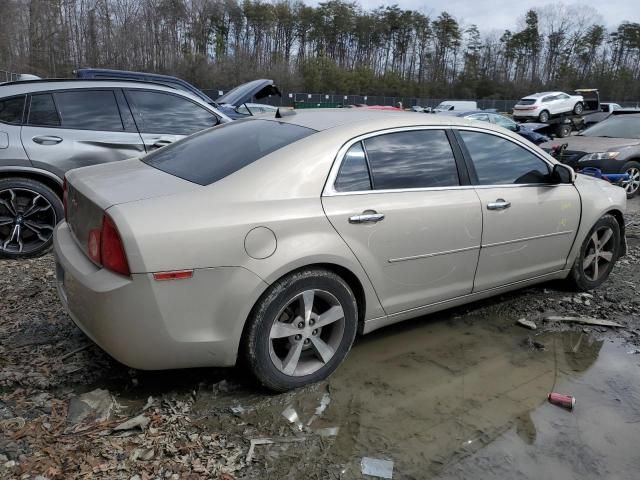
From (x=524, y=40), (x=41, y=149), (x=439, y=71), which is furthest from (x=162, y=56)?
(x=41, y=149)

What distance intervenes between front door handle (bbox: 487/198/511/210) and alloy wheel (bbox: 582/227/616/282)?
134cm

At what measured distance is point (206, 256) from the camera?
259cm

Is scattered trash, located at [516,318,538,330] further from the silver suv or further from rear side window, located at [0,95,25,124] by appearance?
rear side window, located at [0,95,25,124]

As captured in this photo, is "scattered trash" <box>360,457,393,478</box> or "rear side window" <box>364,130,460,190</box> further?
"rear side window" <box>364,130,460,190</box>

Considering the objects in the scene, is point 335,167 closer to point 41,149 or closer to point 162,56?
point 41,149

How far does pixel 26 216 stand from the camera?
510 cm

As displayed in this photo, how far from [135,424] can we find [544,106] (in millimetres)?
32984

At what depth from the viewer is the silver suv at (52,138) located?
5.02m

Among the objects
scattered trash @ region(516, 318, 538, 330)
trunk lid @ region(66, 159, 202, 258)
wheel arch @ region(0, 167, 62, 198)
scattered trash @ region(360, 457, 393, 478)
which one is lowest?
scattered trash @ region(360, 457, 393, 478)

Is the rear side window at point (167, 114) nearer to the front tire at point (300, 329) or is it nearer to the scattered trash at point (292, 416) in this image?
the front tire at point (300, 329)

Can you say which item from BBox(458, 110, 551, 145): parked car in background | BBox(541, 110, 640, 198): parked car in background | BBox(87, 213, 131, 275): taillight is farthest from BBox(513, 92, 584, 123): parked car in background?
BBox(87, 213, 131, 275): taillight

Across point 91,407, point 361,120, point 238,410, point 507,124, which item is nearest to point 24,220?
point 91,407

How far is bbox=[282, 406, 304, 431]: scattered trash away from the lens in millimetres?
2777

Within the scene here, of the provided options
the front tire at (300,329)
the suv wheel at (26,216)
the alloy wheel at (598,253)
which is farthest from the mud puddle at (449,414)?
the suv wheel at (26,216)
